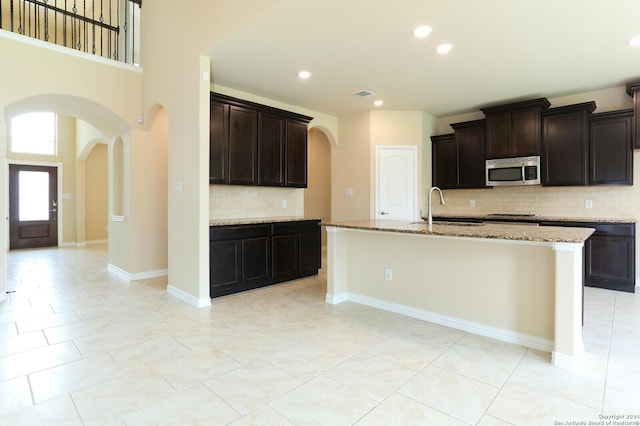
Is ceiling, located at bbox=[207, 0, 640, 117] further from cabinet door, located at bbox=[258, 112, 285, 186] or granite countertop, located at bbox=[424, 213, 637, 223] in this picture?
granite countertop, located at bbox=[424, 213, 637, 223]

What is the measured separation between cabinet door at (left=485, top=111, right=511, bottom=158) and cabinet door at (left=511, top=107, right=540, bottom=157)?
0.07 metres

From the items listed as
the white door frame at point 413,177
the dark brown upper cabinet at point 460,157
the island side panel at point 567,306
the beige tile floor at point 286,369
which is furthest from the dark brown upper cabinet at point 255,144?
the island side panel at point 567,306

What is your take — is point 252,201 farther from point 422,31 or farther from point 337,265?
point 422,31

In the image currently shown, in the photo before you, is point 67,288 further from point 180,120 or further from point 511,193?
point 511,193

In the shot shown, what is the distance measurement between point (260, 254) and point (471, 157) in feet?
12.6

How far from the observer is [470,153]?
18.6ft

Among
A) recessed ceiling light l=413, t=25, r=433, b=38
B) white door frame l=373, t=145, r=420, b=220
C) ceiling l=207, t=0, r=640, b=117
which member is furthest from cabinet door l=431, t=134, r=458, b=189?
recessed ceiling light l=413, t=25, r=433, b=38

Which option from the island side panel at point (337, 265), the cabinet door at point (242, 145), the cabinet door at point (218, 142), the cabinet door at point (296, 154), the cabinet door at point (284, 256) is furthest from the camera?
the cabinet door at point (296, 154)

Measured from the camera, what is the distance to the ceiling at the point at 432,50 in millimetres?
2768

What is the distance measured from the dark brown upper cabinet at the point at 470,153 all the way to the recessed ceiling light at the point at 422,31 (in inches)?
114

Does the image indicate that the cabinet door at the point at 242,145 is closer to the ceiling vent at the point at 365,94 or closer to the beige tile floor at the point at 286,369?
the ceiling vent at the point at 365,94

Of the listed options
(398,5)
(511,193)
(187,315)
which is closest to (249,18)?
(398,5)

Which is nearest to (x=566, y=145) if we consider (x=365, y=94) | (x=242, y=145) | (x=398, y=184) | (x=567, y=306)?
(x=398, y=184)

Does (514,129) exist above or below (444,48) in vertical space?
below
